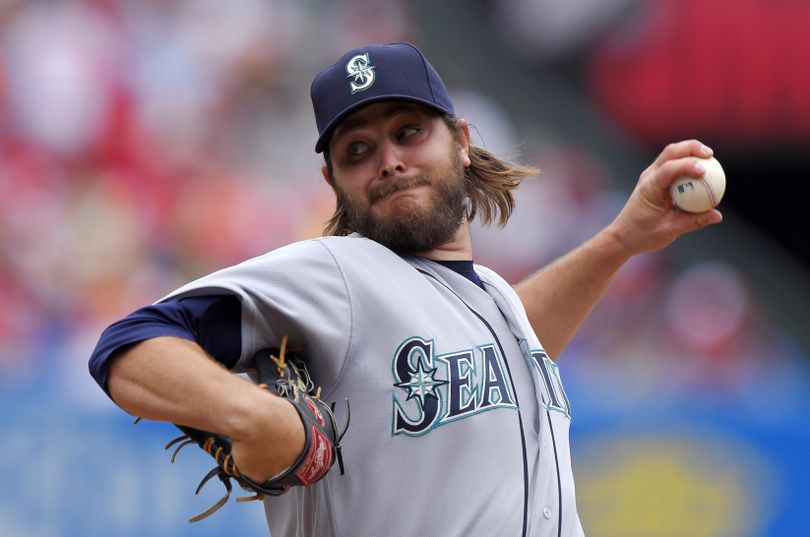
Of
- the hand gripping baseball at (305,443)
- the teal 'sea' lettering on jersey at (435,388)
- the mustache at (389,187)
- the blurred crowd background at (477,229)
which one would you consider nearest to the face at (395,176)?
the mustache at (389,187)

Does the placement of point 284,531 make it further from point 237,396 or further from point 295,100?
point 295,100

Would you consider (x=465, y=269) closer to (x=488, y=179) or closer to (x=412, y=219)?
(x=412, y=219)

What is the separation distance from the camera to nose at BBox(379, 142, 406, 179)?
6.12 ft

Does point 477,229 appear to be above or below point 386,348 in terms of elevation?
above

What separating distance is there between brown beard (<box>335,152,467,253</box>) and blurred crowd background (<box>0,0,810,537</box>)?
2.43 metres

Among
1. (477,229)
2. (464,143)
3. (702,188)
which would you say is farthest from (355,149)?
(477,229)

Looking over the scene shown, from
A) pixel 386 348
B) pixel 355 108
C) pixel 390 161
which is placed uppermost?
pixel 355 108

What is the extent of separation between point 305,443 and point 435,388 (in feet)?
1.19

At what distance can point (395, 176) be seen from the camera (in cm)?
188

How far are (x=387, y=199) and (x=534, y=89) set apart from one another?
3310 mm

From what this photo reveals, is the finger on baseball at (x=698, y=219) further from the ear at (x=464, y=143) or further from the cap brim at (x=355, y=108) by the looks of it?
the cap brim at (x=355, y=108)

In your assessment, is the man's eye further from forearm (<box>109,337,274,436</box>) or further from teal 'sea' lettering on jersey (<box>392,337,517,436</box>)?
forearm (<box>109,337,274,436</box>)

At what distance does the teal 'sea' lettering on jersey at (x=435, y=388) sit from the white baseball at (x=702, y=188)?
2.18 feet

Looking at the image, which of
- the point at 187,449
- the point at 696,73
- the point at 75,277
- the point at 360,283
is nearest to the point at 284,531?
the point at 360,283
